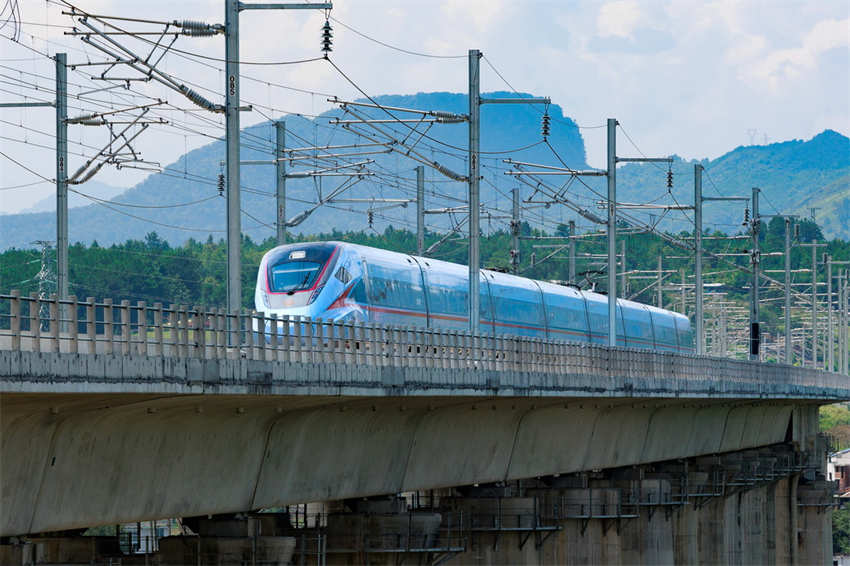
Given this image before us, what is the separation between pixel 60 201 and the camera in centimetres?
3519

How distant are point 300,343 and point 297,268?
17.4 m

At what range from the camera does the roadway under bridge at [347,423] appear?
21469 millimetres

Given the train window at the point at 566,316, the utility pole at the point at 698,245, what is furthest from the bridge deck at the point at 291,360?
the utility pole at the point at 698,245

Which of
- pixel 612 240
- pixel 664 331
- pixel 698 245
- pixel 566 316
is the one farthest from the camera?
pixel 664 331

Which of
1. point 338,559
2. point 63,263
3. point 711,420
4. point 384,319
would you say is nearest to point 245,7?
point 63,263

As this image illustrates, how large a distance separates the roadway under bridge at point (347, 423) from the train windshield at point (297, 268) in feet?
11.3

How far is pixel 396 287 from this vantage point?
46.8 metres

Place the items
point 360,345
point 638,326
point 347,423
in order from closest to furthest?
1. point 360,345
2. point 347,423
3. point 638,326

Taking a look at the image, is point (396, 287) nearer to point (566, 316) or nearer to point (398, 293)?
point (398, 293)

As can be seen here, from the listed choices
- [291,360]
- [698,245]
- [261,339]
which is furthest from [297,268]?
[698,245]

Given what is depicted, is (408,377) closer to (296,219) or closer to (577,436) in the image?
(577,436)

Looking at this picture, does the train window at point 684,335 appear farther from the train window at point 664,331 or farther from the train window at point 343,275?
the train window at point 343,275

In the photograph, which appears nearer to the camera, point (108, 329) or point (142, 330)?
point (108, 329)

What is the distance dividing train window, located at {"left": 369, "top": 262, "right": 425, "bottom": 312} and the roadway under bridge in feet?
15.0
